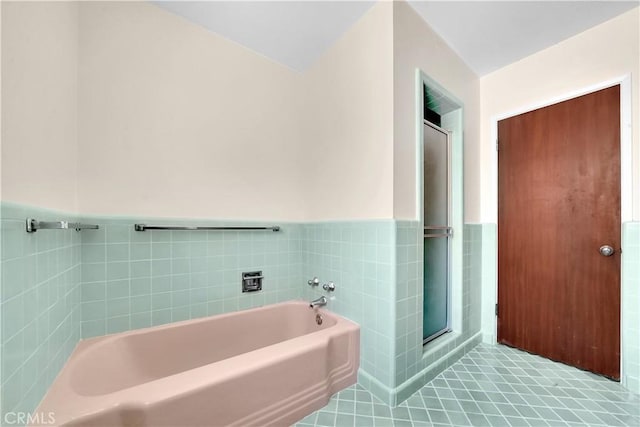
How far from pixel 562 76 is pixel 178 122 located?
2705mm

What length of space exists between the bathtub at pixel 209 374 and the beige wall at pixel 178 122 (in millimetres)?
759

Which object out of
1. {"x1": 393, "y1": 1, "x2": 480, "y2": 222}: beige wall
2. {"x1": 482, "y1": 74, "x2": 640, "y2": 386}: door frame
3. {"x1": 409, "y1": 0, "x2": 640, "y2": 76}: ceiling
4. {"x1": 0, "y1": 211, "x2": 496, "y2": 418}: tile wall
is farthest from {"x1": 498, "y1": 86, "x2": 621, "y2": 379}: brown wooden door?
{"x1": 393, "y1": 1, "x2": 480, "y2": 222}: beige wall

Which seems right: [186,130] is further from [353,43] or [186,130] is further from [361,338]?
[361,338]

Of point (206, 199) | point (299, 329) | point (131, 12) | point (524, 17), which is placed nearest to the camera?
point (131, 12)

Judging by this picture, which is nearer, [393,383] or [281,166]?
[393,383]

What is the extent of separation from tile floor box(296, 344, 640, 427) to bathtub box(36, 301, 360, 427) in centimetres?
17

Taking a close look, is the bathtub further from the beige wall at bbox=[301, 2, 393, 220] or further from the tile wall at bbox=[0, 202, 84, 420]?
the beige wall at bbox=[301, 2, 393, 220]

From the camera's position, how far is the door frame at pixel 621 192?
4.88 feet

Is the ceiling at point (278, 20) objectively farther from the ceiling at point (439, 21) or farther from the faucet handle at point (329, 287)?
the faucet handle at point (329, 287)

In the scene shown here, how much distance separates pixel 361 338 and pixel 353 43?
1949 millimetres

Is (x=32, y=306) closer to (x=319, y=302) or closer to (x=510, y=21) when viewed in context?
(x=319, y=302)

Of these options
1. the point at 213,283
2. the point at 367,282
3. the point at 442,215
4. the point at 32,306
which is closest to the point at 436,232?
the point at 442,215

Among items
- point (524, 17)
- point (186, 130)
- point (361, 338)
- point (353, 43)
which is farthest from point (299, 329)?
point (524, 17)

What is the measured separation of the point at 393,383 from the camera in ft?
4.42
